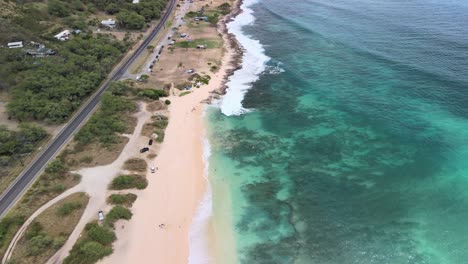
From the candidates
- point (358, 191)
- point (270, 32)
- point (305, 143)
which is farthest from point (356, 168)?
point (270, 32)

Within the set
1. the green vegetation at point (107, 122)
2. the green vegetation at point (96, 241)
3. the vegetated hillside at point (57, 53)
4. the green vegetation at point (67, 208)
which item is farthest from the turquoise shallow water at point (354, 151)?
the vegetated hillside at point (57, 53)

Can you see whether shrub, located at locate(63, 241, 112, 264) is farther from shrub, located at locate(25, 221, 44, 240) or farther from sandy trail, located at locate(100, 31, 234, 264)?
shrub, located at locate(25, 221, 44, 240)

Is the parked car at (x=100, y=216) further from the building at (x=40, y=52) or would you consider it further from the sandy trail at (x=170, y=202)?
the building at (x=40, y=52)

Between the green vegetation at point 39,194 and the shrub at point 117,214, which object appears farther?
the shrub at point 117,214

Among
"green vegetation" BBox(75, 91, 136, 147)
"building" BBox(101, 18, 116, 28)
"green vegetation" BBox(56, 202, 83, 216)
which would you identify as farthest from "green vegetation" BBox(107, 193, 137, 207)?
"building" BBox(101, 18, 116, 28)

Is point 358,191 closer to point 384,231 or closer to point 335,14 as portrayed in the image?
point 384,231

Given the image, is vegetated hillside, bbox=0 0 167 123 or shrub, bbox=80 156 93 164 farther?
vegetated hillside, bbox=0 0 167 123
